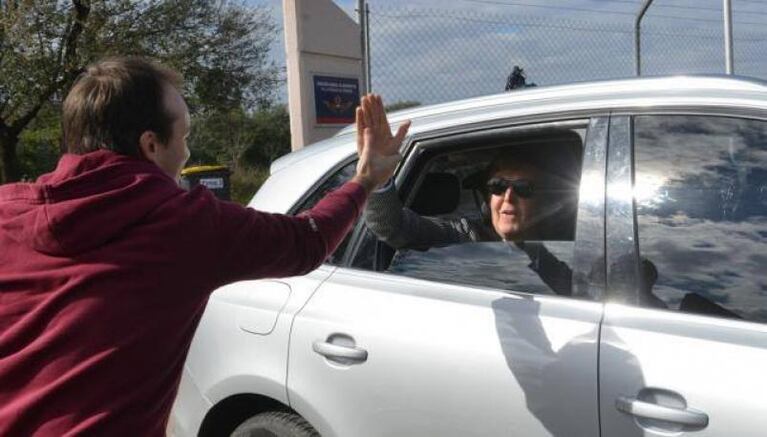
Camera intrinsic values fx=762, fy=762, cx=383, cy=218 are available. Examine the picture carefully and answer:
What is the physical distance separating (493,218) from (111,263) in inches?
55.8

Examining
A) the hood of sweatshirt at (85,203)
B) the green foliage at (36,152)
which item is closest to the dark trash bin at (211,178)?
the hood of sweatshirt at (85,203)

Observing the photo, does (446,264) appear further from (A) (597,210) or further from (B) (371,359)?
(A) (597,210)

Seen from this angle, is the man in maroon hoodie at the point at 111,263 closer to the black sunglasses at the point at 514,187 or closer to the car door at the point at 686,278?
the car door at the point at 686,278

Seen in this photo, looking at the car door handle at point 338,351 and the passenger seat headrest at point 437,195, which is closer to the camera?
the car door handle at point 338,351

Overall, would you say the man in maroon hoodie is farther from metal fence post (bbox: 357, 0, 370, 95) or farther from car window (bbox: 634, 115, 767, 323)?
metal fence post (bbox: 357, 0, 370, 95)

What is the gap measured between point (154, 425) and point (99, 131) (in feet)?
2.03

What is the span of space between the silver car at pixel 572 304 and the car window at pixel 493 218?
0.04 ft

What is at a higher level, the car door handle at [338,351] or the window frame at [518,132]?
the window frame at [518,132]

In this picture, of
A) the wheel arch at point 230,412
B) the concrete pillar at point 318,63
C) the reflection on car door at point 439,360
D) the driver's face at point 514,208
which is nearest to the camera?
the reflection on car door at point 439,360

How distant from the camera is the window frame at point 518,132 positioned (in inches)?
78.1

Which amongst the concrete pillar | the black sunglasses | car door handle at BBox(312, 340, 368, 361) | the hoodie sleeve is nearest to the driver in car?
the black sunglasses

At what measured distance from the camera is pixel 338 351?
2.28 meters

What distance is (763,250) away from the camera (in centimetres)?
182

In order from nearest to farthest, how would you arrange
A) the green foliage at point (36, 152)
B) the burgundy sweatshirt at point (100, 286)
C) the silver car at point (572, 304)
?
the burgundy sweatshirt at point (100, 286), the silver car at point (572, 304), the green foliage at point (36, 152)
